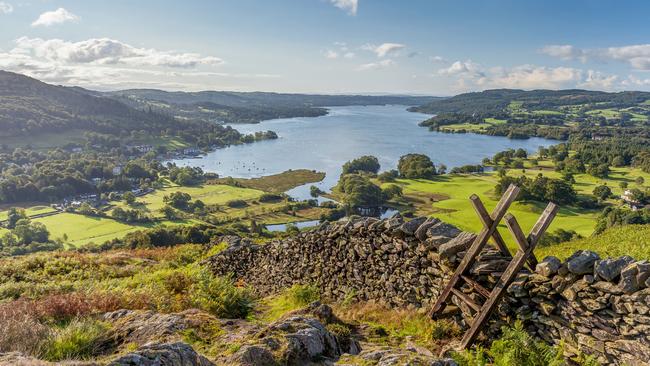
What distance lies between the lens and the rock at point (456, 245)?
754cm

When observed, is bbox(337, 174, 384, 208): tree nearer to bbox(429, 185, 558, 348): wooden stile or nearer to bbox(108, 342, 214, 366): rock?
bbox(429, 185, 558, 348): wooden stile

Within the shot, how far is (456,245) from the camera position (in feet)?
24.9

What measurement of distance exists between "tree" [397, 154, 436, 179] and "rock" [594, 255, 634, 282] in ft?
328

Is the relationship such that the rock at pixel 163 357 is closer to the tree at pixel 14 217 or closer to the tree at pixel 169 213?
the tree at pixel 169 213

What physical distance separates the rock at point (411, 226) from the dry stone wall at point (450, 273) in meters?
0.02

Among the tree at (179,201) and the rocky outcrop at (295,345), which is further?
the tree at (179,201)

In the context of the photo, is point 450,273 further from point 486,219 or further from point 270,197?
point 270,197

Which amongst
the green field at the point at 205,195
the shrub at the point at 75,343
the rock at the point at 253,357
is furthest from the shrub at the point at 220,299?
the green field at the point at 205,195

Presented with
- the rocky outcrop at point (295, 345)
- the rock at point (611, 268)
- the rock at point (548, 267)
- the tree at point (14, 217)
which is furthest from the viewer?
the tree at point (14, 217)

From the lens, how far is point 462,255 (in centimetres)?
763

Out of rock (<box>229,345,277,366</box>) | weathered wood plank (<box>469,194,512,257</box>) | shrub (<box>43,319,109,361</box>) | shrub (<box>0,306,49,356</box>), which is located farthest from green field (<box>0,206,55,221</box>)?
weathered wood plank (<box>469,194,512,257</box>)

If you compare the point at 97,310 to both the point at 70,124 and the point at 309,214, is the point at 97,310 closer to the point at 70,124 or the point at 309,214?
the point at 309,214

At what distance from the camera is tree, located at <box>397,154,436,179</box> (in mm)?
103625

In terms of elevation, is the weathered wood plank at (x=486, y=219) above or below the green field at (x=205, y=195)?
above
